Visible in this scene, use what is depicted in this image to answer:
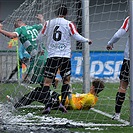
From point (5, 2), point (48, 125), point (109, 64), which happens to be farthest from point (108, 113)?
point (5, 2)

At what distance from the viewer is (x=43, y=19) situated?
7.90 metres

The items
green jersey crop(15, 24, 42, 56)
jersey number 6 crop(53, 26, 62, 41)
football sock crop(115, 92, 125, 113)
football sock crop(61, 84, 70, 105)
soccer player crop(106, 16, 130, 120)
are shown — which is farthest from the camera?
green jersey crop(15, 24, 42, 56)

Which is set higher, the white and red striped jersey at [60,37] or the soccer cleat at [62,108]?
the white and red striped jersey at [60,37]

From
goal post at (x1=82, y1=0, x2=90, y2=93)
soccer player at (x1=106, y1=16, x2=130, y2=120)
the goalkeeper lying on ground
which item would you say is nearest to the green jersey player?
the goalkeeper lying on ground

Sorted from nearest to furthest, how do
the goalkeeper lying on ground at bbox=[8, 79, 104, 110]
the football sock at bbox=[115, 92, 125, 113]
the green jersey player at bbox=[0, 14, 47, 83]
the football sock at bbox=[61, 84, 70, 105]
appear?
1. the football sock at bbox=[115, 92, 125, 113]
2. the green jersey player at bbox=[0, 14, 47, 83]
3. the goalkeeper lying on ground at bbox=[8, 79, 104, 110]
4. the football sock at bbox=[61, 84, 70, 105]

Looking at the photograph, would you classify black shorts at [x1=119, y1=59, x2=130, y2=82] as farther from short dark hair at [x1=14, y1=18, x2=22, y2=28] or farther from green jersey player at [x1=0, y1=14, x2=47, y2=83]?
short dark hair at [x1=14, y1=18, x2=22, y2=28]

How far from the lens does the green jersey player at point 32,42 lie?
6922mm

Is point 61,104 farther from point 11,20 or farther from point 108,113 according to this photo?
point 11,20

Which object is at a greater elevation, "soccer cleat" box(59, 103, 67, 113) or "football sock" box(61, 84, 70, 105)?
"football sock" box(61, 84, 70, 105)

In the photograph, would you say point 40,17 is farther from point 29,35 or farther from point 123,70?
point 123,70

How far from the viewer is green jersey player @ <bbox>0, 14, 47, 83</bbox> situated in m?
6.92

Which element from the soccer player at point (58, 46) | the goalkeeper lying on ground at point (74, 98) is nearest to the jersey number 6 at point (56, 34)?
the soccer player at point (58, 46)

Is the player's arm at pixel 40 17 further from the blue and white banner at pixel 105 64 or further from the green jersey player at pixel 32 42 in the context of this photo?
the blue and white banner at pixel 105 64

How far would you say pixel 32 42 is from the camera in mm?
8469
